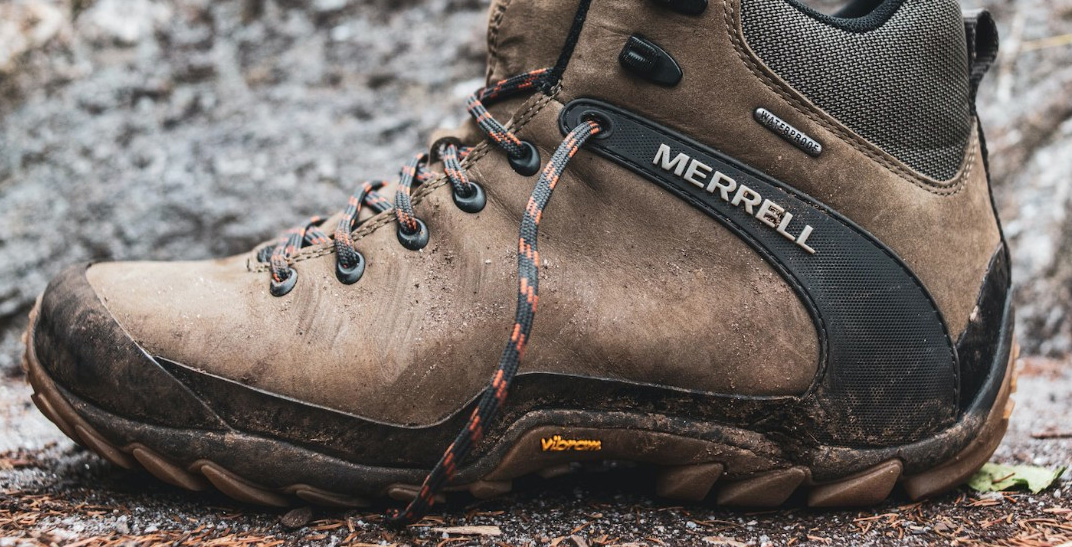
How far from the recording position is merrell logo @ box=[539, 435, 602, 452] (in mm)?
1145

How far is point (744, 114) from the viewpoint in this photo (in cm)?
109

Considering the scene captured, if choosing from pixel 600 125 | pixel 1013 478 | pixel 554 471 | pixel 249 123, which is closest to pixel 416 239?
pixel 600 125

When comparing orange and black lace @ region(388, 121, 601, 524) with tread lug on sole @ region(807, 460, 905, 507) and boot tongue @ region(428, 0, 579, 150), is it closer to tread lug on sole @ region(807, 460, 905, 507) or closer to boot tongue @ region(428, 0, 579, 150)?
boot tongue @ region(428, 0, 579, 150)

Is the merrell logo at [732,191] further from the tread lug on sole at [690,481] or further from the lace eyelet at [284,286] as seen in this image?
the lace eyelet at [284,286]

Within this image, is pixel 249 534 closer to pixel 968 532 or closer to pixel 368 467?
pixel 368 467

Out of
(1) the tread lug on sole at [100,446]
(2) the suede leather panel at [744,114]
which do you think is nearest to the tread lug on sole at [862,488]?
(2) the suede leather panel at [744,114]

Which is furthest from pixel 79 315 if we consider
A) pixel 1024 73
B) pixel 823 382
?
pixel 1024 73

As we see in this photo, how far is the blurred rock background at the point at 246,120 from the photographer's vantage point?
219 cm

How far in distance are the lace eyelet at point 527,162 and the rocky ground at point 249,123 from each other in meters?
1.25

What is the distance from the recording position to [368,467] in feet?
3.68

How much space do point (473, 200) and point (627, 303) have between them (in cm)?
29

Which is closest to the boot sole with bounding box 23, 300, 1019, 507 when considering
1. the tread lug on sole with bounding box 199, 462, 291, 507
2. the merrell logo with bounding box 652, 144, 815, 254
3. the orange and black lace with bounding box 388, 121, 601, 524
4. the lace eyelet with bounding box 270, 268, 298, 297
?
the tread lug on sole with bounding box 199, 462, 291, 507

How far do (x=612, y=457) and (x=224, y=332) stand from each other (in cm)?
A: 63
